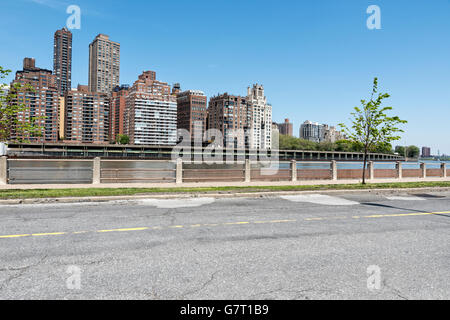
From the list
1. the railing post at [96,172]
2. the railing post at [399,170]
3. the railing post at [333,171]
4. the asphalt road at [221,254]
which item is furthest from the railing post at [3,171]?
the railing post at [399,170]

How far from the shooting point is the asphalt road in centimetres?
391

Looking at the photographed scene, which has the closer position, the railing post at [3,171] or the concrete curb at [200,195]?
the concrete curb at [200,195]

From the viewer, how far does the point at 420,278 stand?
437cm

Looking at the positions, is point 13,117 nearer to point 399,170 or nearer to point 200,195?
point 200,195

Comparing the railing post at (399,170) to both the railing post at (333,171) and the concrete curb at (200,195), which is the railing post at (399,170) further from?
the concrete curb at (200,195)

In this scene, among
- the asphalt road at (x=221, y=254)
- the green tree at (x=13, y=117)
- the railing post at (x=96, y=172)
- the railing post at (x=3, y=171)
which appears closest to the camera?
the asphalt road at (x=221, y=254)

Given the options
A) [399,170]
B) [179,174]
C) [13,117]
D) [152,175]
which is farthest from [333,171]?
[13,117]

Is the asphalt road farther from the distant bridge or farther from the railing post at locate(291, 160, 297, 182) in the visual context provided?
the distant bridge

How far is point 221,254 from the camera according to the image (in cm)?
537

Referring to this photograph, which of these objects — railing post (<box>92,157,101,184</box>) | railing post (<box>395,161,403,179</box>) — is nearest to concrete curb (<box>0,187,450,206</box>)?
railing post (<box>92,157,101,184</box>)

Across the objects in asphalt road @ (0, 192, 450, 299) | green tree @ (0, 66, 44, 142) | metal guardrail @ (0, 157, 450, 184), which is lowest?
asphalt road @ (0, 192, 450, 299)

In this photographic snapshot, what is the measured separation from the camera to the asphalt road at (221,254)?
391 cm
